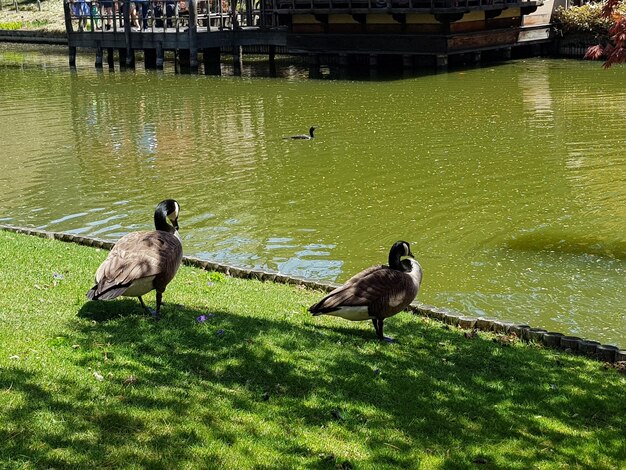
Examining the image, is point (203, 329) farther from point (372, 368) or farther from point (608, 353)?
point (608, 353)

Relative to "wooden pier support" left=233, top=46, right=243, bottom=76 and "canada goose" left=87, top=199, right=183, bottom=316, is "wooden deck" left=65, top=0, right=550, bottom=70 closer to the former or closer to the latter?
"wooden pier support" left=233, top=46, right=243, bottom=76

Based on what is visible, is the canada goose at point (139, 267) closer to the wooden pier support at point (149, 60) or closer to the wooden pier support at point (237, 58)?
the wooden pier support at point (237, 58)

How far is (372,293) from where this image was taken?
8.98 m

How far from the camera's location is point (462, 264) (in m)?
14.0

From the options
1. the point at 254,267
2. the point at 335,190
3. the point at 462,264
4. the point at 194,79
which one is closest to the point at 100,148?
the point at 335,190

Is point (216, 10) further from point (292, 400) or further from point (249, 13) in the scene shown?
point (292, 400)

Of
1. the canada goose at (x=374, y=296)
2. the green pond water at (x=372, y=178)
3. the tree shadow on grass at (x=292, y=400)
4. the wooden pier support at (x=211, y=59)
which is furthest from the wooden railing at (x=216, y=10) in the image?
the tree shadow on grass at (x=292, y=400)

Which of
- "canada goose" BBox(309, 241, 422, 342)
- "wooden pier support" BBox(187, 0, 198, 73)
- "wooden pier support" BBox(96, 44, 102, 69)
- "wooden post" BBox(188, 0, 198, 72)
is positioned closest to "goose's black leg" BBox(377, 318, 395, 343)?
"canada goose" BBox(309, 241, 422, 342)

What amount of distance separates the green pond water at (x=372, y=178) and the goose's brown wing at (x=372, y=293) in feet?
9.82

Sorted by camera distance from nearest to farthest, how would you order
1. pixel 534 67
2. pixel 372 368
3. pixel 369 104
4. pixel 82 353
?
pixel 82 353 → pixel 372 368 → pixel 369 104 → pixel 534 67

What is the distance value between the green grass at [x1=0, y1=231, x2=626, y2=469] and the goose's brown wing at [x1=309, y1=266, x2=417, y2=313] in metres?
0.43

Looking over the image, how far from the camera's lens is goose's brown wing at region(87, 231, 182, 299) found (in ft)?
28.0

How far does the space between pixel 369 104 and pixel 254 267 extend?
57.9 ft

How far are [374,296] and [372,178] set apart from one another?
11.3m
